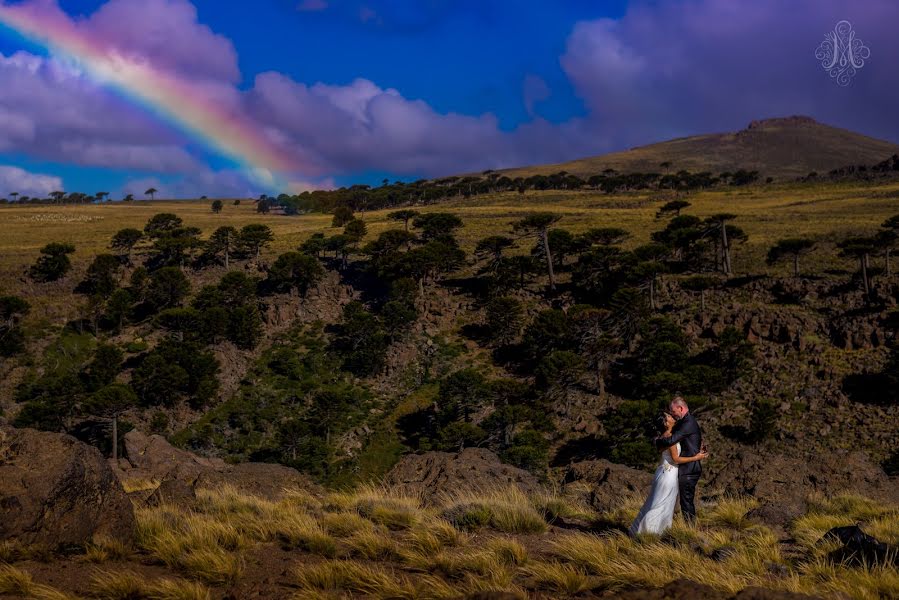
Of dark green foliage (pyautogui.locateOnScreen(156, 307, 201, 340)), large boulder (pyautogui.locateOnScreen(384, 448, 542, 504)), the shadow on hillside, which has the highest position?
dark green foliage (pyautogui.locateOnScreen(156, 307, 201, 340))

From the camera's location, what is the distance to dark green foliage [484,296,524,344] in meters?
48.3

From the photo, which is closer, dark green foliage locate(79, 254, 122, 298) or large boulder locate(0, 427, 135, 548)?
large boulder locate(0, 427, 135, 548)

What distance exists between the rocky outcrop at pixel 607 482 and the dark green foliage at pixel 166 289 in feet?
171

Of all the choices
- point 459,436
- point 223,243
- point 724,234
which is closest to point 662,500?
point 459,436

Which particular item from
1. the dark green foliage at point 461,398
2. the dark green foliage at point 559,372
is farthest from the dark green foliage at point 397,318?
the dark green foliage at point 559,372

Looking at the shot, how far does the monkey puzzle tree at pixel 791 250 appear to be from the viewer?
4875 centimetres

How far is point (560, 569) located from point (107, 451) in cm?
4338

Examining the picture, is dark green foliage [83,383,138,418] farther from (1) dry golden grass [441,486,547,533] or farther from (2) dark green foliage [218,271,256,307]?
(1) dry golden grass [441,486,547,533]

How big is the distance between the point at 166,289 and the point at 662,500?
59.3m

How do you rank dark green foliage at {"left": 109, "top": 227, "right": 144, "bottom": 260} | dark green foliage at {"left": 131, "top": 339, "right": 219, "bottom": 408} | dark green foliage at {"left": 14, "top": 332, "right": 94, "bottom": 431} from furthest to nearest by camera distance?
dark green foliage at {"left": 109, "top": 227, "right": 144, "bottom": 260} → dark green foliage at {"left": 131, "top": 339, "right": 219, "bottom": 408} → dark green foliage at {"left": 14, "top": 332, "right": 94, "bottom": 431}

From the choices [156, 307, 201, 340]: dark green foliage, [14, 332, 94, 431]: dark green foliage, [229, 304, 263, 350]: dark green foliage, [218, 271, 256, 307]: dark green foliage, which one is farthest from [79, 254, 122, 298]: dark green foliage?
[229, 304, 263, 350]: dark green foliage

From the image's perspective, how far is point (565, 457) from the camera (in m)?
34.7

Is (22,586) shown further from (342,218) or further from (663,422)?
(342,218)

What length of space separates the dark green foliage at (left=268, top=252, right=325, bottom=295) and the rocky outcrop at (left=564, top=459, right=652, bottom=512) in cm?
4758
